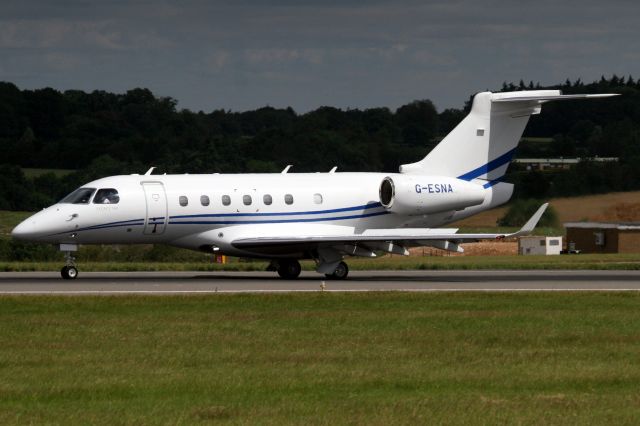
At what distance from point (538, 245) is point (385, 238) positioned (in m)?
34.5

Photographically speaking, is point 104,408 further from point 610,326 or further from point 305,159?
point 305,159

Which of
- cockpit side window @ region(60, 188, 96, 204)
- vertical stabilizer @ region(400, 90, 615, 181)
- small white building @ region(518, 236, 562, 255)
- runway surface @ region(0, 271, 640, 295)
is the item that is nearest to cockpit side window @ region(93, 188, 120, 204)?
cockpit side window @ region(60, 188, 96, 204)

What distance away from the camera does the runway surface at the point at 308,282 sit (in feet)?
106

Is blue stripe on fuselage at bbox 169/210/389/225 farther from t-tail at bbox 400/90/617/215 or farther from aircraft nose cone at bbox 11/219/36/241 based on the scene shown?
aircraft nose cone at bbox 11/219/36/241

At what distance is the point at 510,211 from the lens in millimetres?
67812

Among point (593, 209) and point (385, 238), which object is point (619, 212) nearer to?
point (593, 209)

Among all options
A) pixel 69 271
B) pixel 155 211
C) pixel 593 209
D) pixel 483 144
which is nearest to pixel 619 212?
pixel 593 209

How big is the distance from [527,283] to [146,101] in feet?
367

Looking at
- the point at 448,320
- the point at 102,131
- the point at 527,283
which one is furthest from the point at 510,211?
the point at 102,131

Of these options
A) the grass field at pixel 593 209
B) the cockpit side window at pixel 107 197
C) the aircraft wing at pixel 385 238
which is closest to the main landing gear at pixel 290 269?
the aircraft wing at pixel 385 238

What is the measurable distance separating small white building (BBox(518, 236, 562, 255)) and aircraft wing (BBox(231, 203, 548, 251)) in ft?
105

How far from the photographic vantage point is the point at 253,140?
4045 inches

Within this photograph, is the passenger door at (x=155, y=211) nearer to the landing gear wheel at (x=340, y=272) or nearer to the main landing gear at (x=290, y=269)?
the main landing gear at (x=290, y=269)

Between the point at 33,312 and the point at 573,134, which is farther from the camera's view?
the point at 573,134
